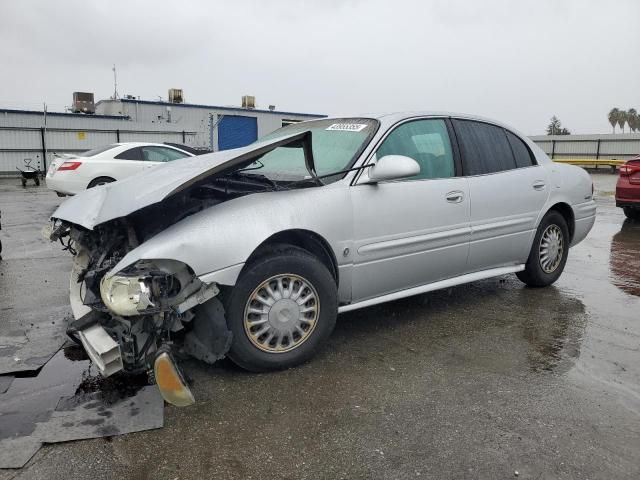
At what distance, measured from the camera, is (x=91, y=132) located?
2341cm

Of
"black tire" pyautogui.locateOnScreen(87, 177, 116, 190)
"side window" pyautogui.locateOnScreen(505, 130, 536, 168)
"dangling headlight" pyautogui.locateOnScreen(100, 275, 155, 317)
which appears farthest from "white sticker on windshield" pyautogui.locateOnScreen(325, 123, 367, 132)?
"black tire" pyautogui.locateOnScreen(87, 177, 116, 190)

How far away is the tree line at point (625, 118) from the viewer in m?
67.2

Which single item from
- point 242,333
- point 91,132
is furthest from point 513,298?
point 91,132

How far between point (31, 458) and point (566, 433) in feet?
8.09

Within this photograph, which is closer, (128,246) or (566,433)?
(566,433)

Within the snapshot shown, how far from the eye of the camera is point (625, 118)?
71.9 m

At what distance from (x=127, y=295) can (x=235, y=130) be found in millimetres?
29807

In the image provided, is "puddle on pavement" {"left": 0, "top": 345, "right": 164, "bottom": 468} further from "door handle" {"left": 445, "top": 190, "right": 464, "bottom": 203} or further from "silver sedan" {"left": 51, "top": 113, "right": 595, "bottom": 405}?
"door handle" {"left": 445, "top": 190, "right": 464, "bottom": 203}

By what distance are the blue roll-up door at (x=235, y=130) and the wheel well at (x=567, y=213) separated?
2717 cm

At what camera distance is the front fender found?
2844mm

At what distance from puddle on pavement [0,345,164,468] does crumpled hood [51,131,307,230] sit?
92cm

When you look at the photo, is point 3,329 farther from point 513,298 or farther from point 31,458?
point 513,298

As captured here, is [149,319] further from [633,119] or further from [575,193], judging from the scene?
[633,119]

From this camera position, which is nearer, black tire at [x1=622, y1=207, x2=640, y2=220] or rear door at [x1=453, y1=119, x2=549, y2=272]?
rear door at [x1=453, y1=119, x2=549, y2=272]
